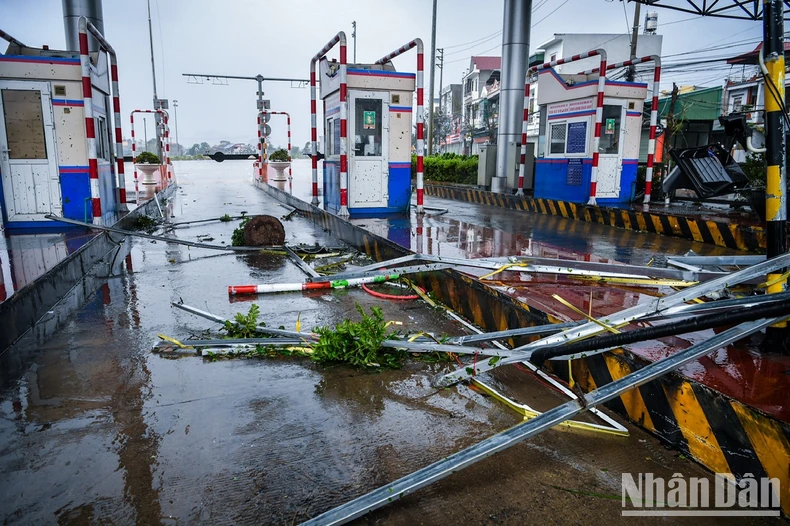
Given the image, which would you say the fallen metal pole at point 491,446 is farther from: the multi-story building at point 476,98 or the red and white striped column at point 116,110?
the multi-story building at point 476,98

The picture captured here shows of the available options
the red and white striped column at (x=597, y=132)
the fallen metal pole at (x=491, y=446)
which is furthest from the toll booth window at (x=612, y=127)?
the fallen metal pole at (x=491, y=446)

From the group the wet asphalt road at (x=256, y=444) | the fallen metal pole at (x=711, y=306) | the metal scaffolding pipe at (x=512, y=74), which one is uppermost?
the metal scaffolding pipe at (x=512, y=74)

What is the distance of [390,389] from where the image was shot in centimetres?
330

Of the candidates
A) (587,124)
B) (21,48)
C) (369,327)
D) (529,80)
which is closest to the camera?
(369,327)

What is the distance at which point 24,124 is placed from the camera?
772 cm

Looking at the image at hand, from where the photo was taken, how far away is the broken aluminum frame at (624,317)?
10.1ft

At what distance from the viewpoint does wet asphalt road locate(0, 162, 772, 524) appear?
7.22 ft

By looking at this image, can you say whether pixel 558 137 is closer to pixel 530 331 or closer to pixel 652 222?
pixel 652 222

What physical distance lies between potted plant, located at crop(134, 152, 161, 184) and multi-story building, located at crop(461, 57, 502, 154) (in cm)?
2982

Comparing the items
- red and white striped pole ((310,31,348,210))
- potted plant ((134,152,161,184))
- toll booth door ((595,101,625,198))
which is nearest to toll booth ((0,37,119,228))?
red and white striped pole ((310,31,348,210))

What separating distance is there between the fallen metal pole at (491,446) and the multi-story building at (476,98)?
142 ft

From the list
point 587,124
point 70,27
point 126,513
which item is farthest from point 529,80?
point 126,513

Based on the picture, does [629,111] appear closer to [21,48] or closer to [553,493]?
[553,493]

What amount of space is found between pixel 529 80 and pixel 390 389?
→ 10142 mm
